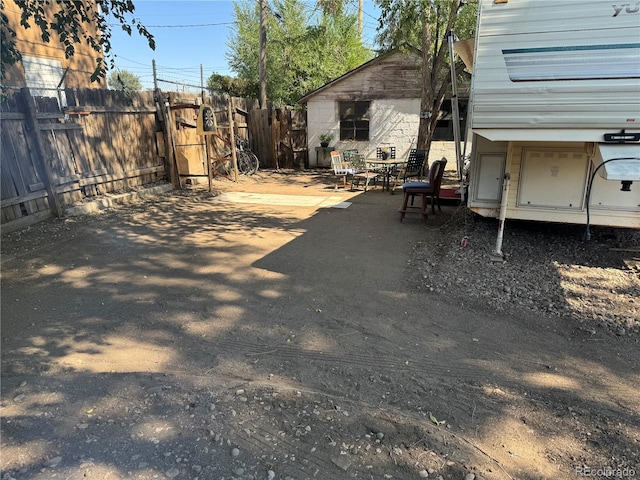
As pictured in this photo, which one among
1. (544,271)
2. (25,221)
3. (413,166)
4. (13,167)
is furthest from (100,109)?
(544,271)

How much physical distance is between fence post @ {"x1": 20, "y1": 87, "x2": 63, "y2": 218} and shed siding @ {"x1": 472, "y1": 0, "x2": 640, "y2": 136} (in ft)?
21.6

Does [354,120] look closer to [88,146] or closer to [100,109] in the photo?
[100,109]

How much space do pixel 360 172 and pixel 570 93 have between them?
6.85 meters

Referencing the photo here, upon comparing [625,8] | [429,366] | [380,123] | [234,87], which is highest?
[234,87]

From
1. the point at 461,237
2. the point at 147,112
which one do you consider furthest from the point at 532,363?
the point at 147,112

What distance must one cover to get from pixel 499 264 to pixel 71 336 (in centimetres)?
443

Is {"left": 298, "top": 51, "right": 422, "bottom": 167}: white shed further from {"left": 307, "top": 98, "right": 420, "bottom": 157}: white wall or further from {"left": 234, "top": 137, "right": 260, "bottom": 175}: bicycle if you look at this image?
{"left": 234, "top": 137, "right": 260, "bottom": 175}: bicycle

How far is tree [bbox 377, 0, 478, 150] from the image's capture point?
30.3ft

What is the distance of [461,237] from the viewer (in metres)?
5.81

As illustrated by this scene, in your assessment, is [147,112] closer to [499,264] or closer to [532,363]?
[499,264]

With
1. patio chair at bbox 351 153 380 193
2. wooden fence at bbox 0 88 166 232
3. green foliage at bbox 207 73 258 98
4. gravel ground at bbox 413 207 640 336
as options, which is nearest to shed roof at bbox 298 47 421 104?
patio chair at bbox 351 153 380 193

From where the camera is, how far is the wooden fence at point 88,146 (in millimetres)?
6273

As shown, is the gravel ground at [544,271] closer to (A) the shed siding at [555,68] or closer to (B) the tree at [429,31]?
(A) the shed siding at [555,68]

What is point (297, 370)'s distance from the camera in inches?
113
